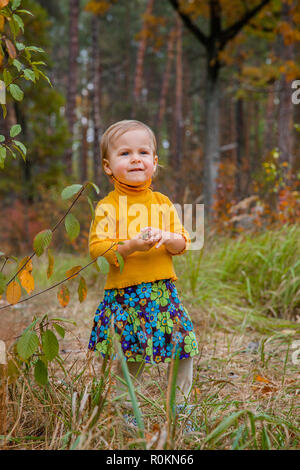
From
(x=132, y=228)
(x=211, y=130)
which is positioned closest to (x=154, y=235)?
(x=132, y=228)

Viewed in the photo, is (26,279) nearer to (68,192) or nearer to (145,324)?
(68,192)

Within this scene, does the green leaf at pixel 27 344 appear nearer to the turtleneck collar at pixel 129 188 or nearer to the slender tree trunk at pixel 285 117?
the turtleneck collar at pixel 129 188

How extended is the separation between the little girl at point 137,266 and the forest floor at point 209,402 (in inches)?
5.6

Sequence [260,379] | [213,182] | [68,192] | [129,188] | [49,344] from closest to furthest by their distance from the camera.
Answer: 1. [68,192]
2. [49,344]
3. [129,188]
4. [260,379]
5. [213,182]

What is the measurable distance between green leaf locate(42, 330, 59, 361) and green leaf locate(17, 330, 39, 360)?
3 cm

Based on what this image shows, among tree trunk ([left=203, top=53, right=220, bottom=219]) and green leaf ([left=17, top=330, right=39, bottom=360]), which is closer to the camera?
green leaf ([left=17, top=330, right=39, bottom=360])

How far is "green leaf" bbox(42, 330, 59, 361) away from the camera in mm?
1387

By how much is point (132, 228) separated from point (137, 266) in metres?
0.16

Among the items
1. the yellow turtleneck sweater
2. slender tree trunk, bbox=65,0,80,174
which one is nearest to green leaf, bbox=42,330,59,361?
the yellow turtleneck sweater

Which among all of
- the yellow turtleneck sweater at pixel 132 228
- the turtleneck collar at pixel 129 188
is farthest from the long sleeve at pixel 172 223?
the turtleneck collar at pixel 129 188

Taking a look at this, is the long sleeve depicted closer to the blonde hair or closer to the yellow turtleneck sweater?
the yellow turtleneck sweater

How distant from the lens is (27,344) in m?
1.34
